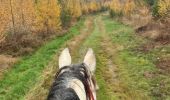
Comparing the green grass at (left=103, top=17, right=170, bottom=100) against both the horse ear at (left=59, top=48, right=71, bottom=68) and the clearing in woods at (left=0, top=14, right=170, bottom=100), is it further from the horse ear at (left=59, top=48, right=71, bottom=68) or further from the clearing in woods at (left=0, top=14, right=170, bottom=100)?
the horse ear at (left=59, top=48, right=71, bottom=68)

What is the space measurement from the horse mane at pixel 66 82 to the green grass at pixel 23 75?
9292 mm

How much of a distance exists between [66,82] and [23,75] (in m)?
12.9

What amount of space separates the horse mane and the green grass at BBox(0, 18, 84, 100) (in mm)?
9292

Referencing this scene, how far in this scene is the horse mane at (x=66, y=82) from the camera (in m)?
3.72

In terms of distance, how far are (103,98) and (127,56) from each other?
7957mm

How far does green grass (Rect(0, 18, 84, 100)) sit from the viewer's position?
13.9 m

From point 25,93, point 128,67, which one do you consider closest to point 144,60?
point 128,67

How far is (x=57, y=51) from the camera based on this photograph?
23375 mm

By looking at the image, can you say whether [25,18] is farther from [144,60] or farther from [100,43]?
[144,60]

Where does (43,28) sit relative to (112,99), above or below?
below

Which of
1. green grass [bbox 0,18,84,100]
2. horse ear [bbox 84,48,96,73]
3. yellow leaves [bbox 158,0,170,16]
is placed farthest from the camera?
yellow leaves [bbox 158,0,170,16]

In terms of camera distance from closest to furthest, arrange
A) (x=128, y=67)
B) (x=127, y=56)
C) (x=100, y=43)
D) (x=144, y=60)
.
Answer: (x=128, y=67)
(x=144, y=60)
(x=127, y=56)
(x=100, y=43)

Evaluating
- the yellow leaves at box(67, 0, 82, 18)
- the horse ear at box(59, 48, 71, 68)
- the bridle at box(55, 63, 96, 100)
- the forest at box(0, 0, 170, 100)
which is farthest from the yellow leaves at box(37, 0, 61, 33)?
the bridle at box(55, 63, 96, 100)

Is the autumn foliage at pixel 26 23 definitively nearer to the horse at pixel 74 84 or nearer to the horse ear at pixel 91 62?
the horse ear at pixel 91 62
